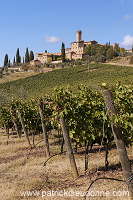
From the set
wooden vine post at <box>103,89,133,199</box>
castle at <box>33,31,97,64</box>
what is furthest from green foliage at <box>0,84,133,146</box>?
castle at <box>33,31,97,64</box>

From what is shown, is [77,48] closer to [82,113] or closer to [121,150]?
[82,113]

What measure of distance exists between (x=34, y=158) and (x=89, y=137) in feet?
12.1

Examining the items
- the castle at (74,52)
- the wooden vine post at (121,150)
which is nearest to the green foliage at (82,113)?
the wooden vine post at (121,150)

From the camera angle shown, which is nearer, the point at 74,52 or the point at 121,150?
the point at 121,150

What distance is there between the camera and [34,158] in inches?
411

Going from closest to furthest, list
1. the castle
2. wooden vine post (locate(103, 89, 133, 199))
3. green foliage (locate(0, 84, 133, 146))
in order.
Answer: wooden vine post (locate(103, 89, 133, 199)) < green foliage (locate(0, 84, 133, 146)) < the castle

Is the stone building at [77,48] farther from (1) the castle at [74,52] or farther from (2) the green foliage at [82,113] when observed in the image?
(2) the green foliage at [82,113]

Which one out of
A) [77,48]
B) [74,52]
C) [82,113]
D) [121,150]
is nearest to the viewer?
[121,150]

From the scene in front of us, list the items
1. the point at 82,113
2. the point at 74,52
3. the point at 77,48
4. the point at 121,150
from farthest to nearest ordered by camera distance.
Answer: the point at 77,48 → the point at 74,52 → the point at 82,113 → the point at 121,150

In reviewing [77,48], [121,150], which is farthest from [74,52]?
[121,150]

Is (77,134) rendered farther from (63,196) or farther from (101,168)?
(63,196)

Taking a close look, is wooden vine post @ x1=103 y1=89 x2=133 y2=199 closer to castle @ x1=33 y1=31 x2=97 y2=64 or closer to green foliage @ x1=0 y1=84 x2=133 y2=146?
green foliage @ x1=0 y1=84 x2=133 y2=146

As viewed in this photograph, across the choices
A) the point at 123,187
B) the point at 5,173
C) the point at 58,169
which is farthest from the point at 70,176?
the point at 5,173

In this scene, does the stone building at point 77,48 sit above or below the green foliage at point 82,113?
above
